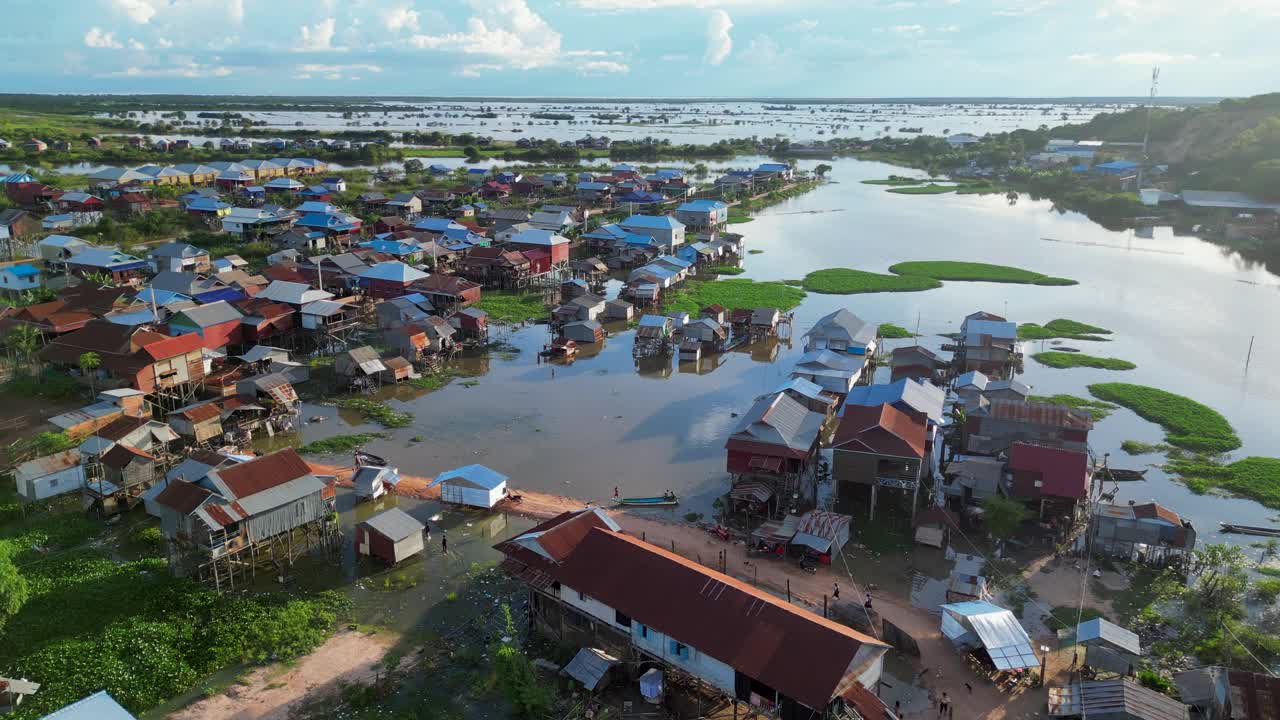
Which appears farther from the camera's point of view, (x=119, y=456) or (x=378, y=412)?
(x=378, y=412)

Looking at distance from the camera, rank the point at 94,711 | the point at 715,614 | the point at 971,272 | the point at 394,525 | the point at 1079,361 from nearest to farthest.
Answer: the point at 94,711 → the point at 715,614 → the point at 394,525 → the point at 1079,361 → the point at 971,272

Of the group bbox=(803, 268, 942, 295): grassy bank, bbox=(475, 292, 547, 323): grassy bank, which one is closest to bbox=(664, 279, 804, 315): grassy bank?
bbox=(803, 268, 942, 295): grassy bank

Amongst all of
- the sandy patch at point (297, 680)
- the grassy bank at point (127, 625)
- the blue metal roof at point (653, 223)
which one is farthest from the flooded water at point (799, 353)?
the sandy patch at point (297, 680)

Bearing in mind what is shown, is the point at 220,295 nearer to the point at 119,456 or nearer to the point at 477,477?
the point at 119,456

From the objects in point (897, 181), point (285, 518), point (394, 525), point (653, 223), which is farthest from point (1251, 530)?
point (897, 181)

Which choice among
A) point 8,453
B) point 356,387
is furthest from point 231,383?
point 8,453

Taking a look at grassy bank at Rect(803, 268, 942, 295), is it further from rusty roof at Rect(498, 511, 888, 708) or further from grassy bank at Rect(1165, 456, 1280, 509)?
rusty roof at Rect(498, 511, 888, 708)

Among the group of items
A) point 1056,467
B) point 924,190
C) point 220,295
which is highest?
point 924,190
